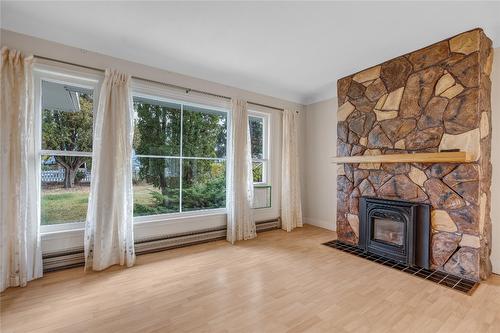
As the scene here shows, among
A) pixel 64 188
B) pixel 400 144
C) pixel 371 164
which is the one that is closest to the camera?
pixel 64 188

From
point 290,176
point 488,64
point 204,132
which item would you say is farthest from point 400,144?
point 204,132

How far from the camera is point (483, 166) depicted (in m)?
2.47

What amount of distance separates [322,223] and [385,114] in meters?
2.33

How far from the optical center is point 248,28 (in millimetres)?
2461

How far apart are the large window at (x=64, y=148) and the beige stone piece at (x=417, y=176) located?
153 inches

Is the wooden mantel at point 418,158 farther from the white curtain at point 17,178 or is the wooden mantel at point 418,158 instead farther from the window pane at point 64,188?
the white curtain at point 17,178

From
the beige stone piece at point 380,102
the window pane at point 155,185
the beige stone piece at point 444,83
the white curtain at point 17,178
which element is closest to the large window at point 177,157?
the window pane at point 155,185

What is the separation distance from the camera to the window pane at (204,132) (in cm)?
361

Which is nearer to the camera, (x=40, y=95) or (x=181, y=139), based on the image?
(x=40, y=95)

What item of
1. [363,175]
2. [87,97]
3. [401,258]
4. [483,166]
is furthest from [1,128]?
[483,166]

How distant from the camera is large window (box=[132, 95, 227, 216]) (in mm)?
3238

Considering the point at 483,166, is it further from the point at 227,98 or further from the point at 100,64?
the point at 100,64

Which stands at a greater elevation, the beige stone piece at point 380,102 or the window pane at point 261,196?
the beige stone piece at point 380,102

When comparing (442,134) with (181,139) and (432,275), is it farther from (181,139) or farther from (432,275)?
(181,139)
